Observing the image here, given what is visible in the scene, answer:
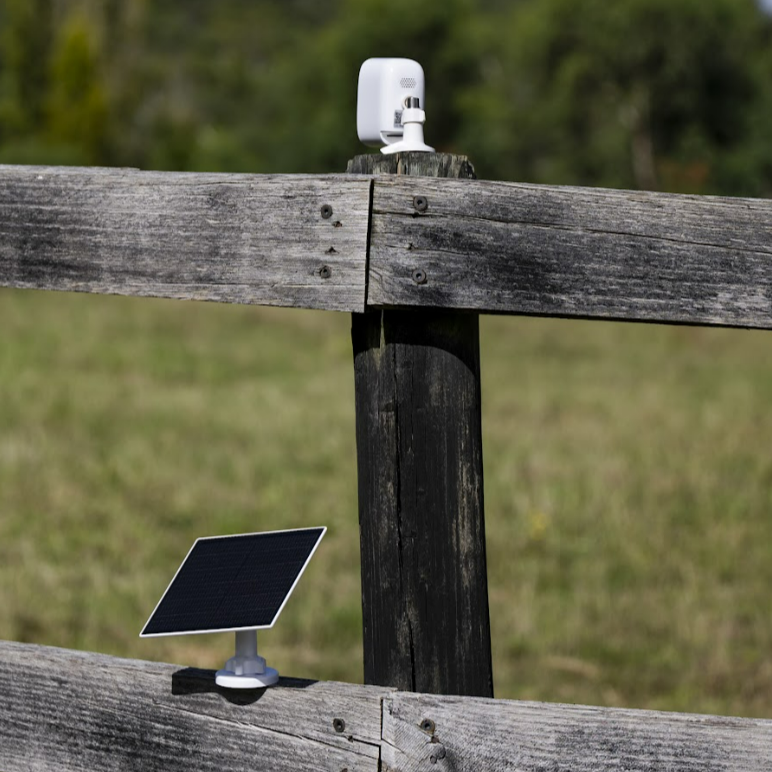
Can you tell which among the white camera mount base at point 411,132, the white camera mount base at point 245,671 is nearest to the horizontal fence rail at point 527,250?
the white camera mount base at point 411,132

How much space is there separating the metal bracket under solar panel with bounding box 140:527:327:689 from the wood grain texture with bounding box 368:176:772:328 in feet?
1.55

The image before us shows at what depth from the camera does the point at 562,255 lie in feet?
6.63

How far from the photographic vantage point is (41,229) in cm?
228

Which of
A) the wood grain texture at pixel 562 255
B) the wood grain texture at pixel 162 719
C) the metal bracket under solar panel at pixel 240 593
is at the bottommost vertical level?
the wood grain texture at pixel 162 719

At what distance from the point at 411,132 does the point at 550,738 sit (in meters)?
1.05

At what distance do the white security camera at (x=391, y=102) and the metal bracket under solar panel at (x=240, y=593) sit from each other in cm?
71

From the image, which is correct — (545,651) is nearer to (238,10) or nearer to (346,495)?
(346,495)

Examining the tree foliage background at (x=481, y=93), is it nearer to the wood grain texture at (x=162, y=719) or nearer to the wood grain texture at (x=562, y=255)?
the wood grain texture at (x=562, y=255)

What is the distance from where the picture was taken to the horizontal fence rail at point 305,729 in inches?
76.8

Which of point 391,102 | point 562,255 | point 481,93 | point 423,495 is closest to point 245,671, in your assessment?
point 423,495

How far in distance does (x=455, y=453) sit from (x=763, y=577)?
5144mm

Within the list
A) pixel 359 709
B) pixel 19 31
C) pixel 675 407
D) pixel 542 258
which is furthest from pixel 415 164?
pixel 19 31

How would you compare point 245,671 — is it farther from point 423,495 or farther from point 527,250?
point 527,250

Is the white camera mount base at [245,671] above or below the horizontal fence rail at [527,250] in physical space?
below
